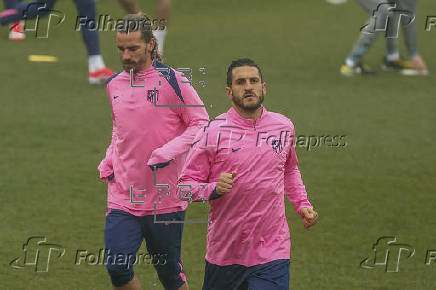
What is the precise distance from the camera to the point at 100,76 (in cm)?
1227

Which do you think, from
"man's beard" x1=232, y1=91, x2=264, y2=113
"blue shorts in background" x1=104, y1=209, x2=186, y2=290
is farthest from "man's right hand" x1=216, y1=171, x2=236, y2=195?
"blue shorts in background" x1=104, y1=209, x2=186, y2=290

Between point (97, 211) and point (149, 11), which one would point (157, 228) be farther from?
point (149, 11)

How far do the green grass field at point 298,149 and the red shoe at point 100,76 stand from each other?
0.41 feet

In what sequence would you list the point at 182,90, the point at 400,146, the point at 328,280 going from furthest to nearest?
the point at 400,146, the point at 328,280, the point at 182,90

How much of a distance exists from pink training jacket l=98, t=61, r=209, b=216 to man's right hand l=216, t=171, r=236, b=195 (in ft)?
2.29

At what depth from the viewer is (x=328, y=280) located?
267 inches

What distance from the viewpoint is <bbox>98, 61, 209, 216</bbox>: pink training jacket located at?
17.9ft

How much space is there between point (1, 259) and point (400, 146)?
196 inches

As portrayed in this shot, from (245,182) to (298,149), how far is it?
5.32 meters

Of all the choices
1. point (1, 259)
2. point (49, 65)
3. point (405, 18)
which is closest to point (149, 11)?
point (49, 65)
